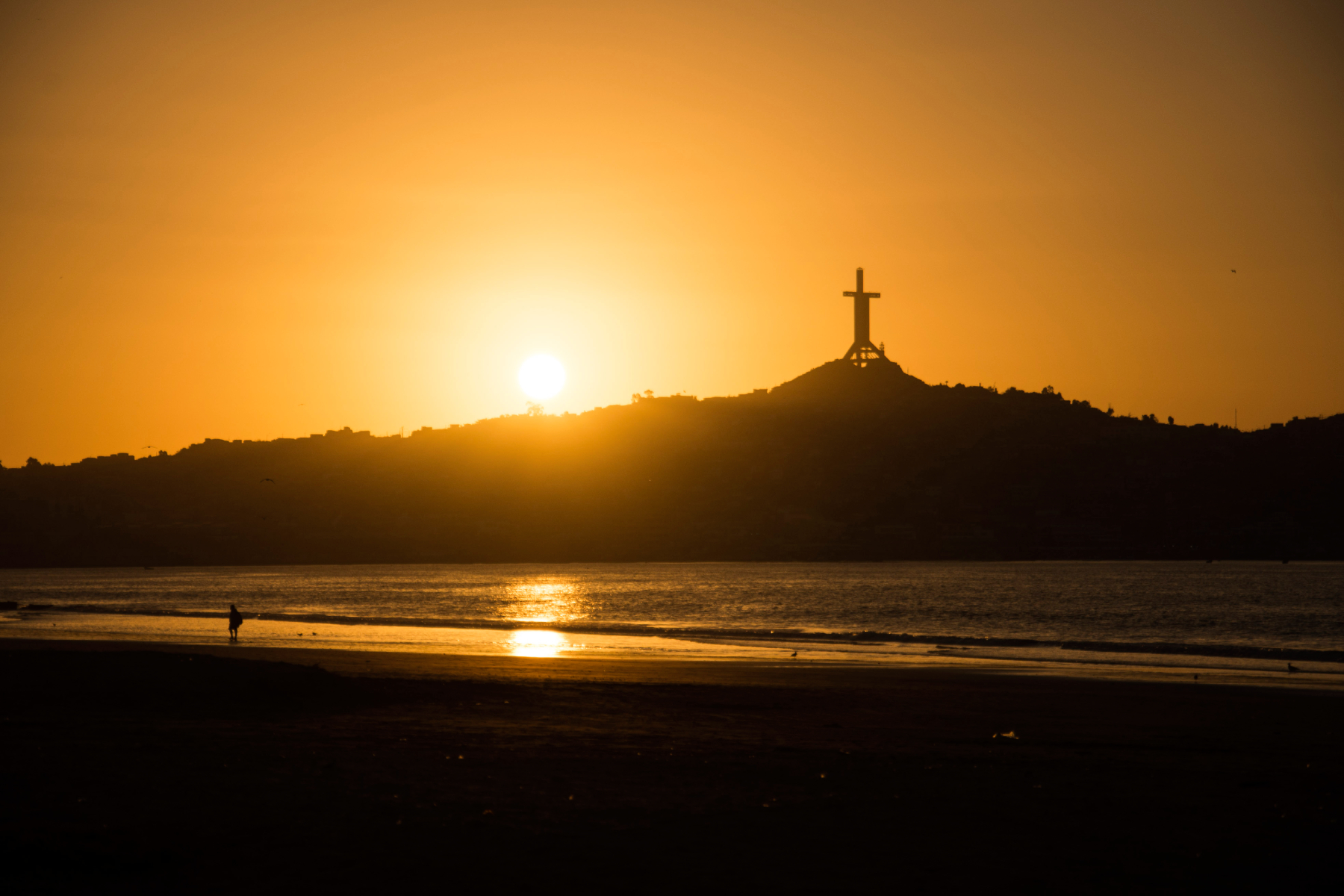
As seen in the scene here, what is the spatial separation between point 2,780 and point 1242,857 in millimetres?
14176

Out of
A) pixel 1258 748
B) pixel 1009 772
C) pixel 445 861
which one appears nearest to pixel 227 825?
pixel 445 861

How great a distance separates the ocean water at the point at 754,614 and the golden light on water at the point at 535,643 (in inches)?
6.9

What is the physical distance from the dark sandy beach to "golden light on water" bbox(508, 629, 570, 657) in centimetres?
1621

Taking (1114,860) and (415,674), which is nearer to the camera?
(1114,860)

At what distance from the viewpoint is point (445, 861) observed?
1042 centimetres

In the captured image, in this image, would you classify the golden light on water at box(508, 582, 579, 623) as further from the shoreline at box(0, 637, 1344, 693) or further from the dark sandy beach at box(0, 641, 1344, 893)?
the dark sandy beach at box(0, 641, 1344, 893)

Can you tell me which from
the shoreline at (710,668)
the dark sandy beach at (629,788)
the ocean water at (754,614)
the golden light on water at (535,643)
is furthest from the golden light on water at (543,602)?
the dark sandy beach at (629,788)

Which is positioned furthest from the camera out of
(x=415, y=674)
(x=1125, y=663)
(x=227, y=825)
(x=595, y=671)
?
(x=1125, y=663)

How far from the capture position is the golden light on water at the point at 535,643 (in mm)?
40906

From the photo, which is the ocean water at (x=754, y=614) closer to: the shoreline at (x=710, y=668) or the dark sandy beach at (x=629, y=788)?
the shoreline at (x=710, y=668)

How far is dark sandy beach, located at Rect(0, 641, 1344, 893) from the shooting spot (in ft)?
33.5

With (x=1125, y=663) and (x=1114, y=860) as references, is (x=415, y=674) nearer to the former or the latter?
(x=1114, y=860)

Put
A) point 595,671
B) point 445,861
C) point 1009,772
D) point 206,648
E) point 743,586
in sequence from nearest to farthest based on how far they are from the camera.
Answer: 1. point 445,861
2. point 1009,772
3. point 595,671
4. point 206,648
5. point 743,586

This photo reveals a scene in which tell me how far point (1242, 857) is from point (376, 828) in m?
9.11
